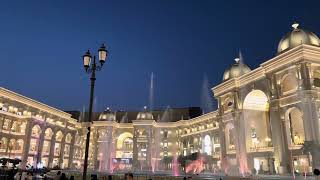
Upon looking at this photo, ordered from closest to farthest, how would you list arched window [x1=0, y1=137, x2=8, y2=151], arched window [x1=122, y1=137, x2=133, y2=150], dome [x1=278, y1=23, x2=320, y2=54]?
dome [x1=278, y1=23, x2=320, y2=54] < arched window [x1=0, y1=137, x2=8, y2=151] < arched window [x1=122, y1=137, x2=133, y2=150]

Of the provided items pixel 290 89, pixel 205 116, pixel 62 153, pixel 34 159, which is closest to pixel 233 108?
pixel 290 89

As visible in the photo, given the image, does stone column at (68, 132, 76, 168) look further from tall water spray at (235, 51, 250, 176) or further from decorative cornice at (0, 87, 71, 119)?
tall water spray at (235, 51, 250, 176)

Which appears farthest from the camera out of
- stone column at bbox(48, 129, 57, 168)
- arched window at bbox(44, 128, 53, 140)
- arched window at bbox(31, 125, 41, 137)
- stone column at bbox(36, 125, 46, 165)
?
arched window at bbox(44, 128, 53, 140)

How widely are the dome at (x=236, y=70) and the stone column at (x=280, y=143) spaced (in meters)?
12.6

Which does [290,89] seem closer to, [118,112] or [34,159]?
[34,159]

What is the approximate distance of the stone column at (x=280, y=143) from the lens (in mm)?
40406

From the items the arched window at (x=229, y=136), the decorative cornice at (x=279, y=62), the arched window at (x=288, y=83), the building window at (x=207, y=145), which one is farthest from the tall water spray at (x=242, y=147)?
the building window at (x=207, y=145)

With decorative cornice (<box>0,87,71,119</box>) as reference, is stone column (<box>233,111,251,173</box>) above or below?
below

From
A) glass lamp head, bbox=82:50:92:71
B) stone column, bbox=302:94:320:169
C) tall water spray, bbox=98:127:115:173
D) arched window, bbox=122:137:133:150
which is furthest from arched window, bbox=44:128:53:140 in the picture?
glass lamp head, bbox=82:50:92:71

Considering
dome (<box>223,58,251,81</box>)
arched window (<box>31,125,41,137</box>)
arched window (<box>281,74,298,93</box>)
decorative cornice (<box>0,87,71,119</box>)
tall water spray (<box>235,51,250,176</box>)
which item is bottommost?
tall water spray (<box>235,51,250,176</box>)

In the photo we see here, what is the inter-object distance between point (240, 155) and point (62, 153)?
56.2 meters

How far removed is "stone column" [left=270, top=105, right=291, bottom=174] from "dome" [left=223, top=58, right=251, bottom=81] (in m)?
12.6

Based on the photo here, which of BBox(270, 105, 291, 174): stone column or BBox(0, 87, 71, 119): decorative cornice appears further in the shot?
BBox(0, 87, 71, 119): decorative cornice

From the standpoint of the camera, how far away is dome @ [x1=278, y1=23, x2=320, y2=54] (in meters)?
41.7
